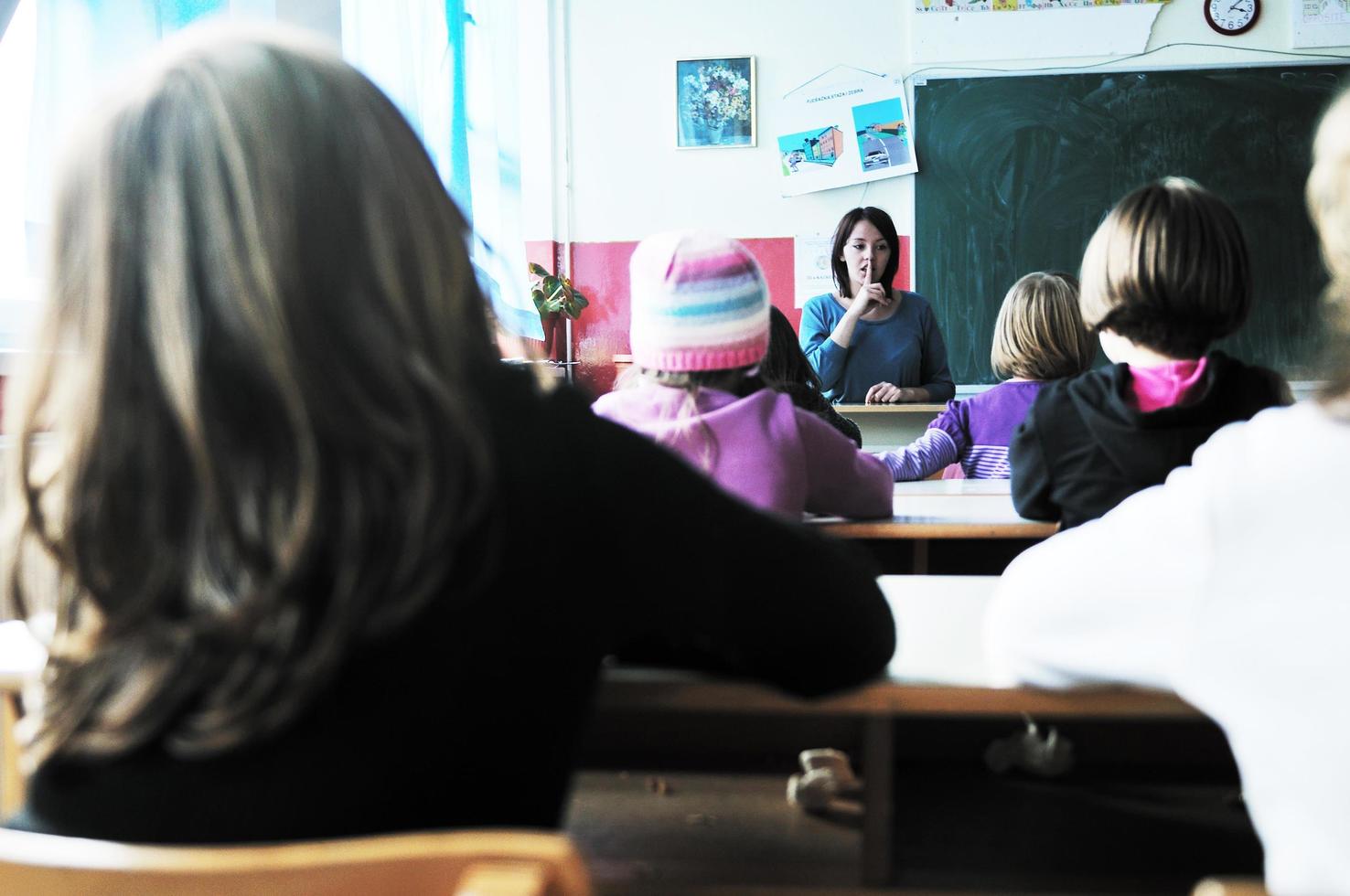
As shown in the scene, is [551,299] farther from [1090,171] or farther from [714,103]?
[1090,171]

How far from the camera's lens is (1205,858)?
3.63 feet

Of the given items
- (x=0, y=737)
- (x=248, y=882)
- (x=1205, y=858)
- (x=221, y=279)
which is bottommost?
(x=1205, y=858)

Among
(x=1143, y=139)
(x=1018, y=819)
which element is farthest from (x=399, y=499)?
(x=1143, y=139)

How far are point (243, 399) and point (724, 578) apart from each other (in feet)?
1.07

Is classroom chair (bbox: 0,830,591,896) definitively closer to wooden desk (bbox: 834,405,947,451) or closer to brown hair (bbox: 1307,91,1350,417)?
brown hair (bbox: 1307,91,1350,417)

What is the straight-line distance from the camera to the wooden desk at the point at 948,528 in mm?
1791

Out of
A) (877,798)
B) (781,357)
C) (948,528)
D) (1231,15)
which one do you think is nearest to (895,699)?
(877,798)

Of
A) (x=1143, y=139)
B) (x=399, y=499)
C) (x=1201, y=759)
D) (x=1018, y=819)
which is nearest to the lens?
(x=399, y=499)

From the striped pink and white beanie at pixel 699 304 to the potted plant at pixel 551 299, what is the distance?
2987mm

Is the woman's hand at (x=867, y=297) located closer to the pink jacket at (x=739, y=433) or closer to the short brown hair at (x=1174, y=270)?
the pink jacket at (x=739, y=433)

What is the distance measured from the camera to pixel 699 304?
1502 mm

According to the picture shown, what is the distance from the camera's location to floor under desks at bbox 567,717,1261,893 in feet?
3.36

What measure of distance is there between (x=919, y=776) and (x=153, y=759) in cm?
84

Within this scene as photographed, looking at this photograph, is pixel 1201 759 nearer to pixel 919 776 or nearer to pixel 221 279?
pixel 919 776
